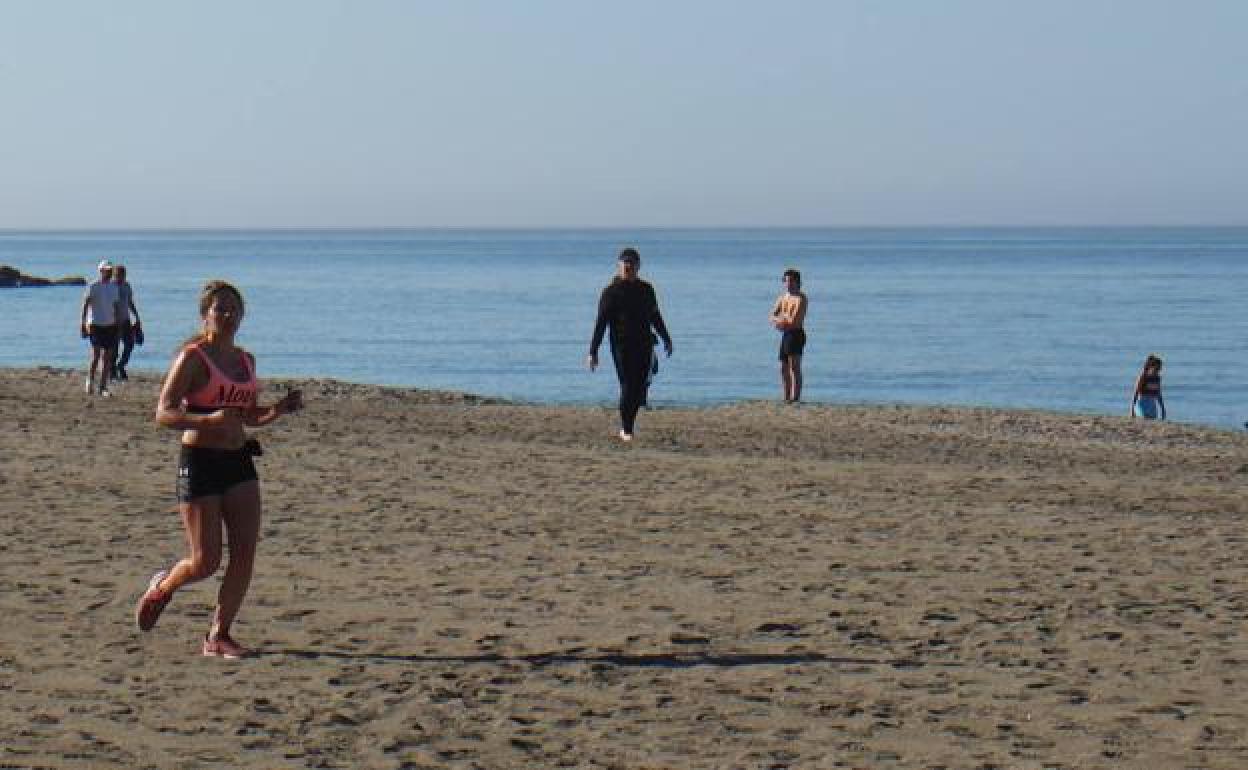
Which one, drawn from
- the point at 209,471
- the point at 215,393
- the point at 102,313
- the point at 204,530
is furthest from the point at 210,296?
the point at 102,313

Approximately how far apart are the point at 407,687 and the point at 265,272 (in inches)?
4554

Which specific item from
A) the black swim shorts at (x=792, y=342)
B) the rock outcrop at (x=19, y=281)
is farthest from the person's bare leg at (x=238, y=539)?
the rock outcrop at (x=19, y=281)

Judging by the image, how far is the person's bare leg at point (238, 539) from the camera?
26.2 ft

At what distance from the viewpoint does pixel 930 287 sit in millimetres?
93125

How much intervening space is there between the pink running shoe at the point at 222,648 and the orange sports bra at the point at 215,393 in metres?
0.97

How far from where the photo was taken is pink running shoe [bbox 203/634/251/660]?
26.8 ft

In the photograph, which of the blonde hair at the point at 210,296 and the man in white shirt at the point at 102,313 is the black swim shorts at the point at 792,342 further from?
the blonde hair at the point at 210,296

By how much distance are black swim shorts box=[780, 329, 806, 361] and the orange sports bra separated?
1523 centimetres

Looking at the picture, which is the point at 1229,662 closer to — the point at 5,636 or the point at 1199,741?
the point at 1199,741

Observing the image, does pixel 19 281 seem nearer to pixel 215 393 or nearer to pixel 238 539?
pixel 238 539

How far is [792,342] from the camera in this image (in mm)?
23031

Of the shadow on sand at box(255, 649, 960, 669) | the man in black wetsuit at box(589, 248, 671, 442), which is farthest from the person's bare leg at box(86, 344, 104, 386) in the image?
the shadow on sand at box(255, 649, 960, 669)

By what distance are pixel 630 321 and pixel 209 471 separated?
28.7 ft

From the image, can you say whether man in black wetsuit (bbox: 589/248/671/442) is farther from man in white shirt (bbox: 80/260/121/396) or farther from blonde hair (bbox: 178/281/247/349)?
blonde hair (bbox: 178/281/247/349)
